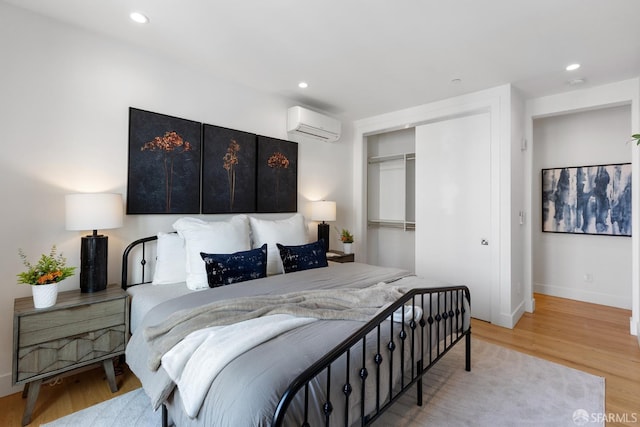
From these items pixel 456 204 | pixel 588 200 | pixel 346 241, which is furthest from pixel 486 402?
pixel 588 200

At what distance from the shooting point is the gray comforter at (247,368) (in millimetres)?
1052

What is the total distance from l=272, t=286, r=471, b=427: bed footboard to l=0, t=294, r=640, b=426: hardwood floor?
1.22 metres

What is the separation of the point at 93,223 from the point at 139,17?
153 cm

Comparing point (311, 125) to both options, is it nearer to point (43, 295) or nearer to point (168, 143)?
point (168, 143)

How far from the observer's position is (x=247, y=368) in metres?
1.16

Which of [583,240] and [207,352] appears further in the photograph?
[583,240]

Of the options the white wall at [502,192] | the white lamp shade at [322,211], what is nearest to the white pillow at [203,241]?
the white lamp shade at [322,211]

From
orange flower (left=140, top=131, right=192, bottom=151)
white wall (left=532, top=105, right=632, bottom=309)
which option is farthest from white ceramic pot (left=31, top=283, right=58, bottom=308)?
white wall (left=532, top=105, right=632, bottom=309)

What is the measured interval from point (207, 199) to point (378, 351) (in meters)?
2.26

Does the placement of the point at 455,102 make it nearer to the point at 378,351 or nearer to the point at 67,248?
the point at 378,351

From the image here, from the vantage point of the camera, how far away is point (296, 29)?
2.33 m

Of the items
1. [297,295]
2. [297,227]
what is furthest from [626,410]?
[297,227]

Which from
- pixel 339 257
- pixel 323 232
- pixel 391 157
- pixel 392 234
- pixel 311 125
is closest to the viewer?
pixel 311 125

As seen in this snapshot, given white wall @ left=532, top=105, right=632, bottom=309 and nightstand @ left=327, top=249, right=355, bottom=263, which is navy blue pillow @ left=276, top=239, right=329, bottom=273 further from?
white wall @ left=532, top=105, right=632, bottom=309
